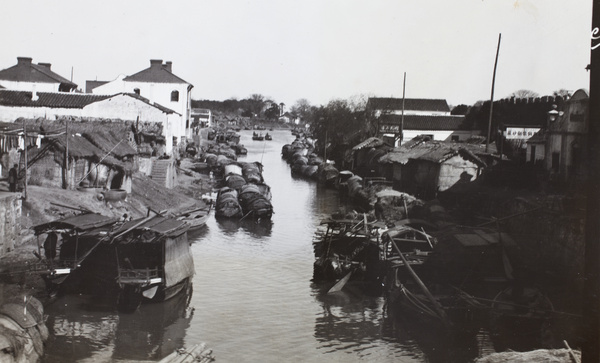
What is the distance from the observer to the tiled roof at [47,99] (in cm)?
4588

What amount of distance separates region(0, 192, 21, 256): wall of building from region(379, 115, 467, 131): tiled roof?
4799cm

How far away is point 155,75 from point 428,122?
29683 mm

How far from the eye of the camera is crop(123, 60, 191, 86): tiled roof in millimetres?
62531

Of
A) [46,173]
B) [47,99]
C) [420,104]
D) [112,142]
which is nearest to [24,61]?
[47,99]

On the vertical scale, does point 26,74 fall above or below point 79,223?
above

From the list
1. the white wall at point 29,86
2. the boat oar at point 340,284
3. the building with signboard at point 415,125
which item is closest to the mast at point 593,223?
the boat oar at point 340,284

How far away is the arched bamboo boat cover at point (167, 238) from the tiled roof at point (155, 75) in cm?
4255

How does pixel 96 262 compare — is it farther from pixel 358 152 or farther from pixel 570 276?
pixel 358 152

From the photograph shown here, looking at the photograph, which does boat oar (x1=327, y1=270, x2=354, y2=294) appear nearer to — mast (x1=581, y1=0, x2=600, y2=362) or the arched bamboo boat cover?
the arched bamboo boat cover

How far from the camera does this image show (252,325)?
1942 cm

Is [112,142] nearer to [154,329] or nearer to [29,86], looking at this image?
[154,329]

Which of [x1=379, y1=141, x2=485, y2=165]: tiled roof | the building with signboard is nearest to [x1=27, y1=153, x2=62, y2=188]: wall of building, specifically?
[x1=379, y1=141, x2=485, y2=165]: tiled roof

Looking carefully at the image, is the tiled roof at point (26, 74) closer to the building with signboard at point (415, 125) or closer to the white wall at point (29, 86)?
the white wall at point (29, 86)

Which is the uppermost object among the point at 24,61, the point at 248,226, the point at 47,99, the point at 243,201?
the point at 24,61
